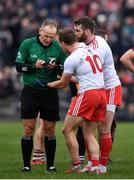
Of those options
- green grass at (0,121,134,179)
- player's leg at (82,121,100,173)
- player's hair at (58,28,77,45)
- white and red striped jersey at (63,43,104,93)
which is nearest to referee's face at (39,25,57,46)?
player's hair at (58,28,77,45)

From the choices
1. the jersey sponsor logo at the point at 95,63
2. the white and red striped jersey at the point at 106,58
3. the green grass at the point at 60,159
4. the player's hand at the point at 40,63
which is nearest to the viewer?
the green grass at the point at 60,159

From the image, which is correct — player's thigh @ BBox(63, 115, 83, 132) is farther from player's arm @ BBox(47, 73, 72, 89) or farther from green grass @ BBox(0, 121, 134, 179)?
green grass @ BBox(0, 121, 134, 179)

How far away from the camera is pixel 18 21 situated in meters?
28.5

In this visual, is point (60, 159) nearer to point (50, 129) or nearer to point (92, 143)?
point (50, 129)

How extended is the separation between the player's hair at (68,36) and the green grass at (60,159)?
76.3 inches

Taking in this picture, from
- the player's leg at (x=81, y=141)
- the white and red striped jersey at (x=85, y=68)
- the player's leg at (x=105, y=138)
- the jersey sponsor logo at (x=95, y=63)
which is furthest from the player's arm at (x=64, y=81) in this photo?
the player's leg at (x=81, y=141)

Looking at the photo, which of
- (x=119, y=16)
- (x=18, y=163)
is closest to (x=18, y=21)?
(x=119, y=16)

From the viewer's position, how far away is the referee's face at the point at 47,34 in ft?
39.6

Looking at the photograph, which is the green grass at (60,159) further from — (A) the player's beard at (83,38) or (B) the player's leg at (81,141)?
(A) the player's beard at (83,38)

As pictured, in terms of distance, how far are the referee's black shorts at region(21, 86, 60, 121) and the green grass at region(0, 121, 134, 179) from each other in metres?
0.86

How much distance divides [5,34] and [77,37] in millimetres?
16624

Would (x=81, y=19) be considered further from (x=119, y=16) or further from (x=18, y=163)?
(x=119, y=16)

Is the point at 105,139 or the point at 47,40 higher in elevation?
the point at 47,40

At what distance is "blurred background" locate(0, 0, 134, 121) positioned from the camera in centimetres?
2709
